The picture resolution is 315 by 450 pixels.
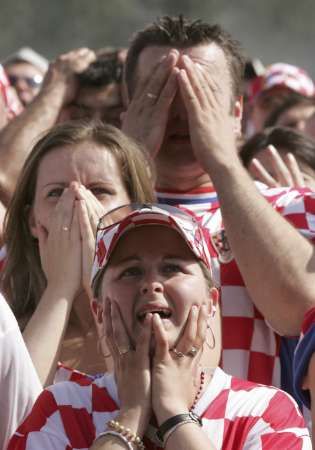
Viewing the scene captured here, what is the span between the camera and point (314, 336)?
244cm

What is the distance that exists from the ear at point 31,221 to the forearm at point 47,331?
37cm

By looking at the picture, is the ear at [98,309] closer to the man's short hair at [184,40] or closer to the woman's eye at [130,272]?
the woman's eye at [130,272]

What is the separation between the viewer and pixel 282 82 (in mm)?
7363

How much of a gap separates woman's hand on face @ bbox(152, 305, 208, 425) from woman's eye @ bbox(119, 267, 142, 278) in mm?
167

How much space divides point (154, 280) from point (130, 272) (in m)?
0.08

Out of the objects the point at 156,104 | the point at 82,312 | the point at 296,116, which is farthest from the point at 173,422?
the point at 296,116

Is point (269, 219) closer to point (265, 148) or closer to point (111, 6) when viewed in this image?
point (265, 148)

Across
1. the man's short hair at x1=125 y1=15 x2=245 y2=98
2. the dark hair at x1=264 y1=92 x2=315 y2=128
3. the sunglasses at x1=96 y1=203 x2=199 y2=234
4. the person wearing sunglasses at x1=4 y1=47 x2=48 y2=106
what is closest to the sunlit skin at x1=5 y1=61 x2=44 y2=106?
the person wearing sunglasses at x1=4 y1=47 x2=48 y2=106

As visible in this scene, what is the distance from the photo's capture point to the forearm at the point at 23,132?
4754 millimetres

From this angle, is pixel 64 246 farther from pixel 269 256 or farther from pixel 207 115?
pixel 207 115

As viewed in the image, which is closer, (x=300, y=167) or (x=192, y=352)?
(x=192, y=352)

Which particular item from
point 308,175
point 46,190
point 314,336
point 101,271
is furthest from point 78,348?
point 308,175

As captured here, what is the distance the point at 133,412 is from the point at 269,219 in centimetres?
115

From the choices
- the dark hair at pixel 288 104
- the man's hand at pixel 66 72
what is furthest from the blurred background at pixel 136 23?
the man's hand at pixel 66 72
